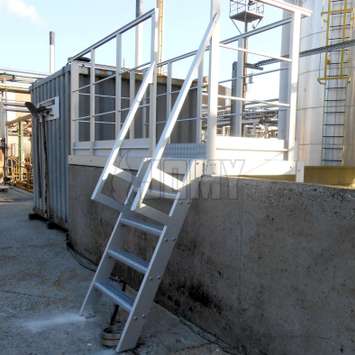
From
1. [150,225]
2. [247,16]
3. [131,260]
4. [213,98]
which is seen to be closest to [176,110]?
[213,98]

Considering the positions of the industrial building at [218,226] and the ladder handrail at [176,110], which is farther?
the ladder handrail at [176,110]

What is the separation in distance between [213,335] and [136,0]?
712 cm

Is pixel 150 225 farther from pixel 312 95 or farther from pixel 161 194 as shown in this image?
pixel 312 95

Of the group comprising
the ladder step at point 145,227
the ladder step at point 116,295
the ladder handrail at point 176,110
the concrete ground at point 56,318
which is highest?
the ladder handrail at point 176,110

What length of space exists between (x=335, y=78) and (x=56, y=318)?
5264mm

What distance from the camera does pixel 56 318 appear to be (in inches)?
130

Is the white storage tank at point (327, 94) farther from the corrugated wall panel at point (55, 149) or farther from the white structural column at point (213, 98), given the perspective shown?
the corrugated wall panel at point (55, 149)

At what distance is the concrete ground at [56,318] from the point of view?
9.20ft

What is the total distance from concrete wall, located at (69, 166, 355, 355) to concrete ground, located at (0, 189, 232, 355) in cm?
23

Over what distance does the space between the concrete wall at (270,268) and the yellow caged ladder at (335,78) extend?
378cm

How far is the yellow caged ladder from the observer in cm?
593

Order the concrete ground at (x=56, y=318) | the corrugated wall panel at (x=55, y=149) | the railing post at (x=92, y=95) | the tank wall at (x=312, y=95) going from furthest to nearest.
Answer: the corrugated wall panel at (x=55, y=149) → the tank wall at (x=312, y=95) → the railing post at (x=92, y=95) → the concrete ground at (x=56, y=318)

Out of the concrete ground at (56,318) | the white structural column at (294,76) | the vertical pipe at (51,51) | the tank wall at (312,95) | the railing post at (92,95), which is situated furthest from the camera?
the vertical pipe at (51,51)

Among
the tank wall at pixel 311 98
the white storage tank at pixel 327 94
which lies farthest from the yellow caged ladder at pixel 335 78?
the tank wall at pixel 311 98
